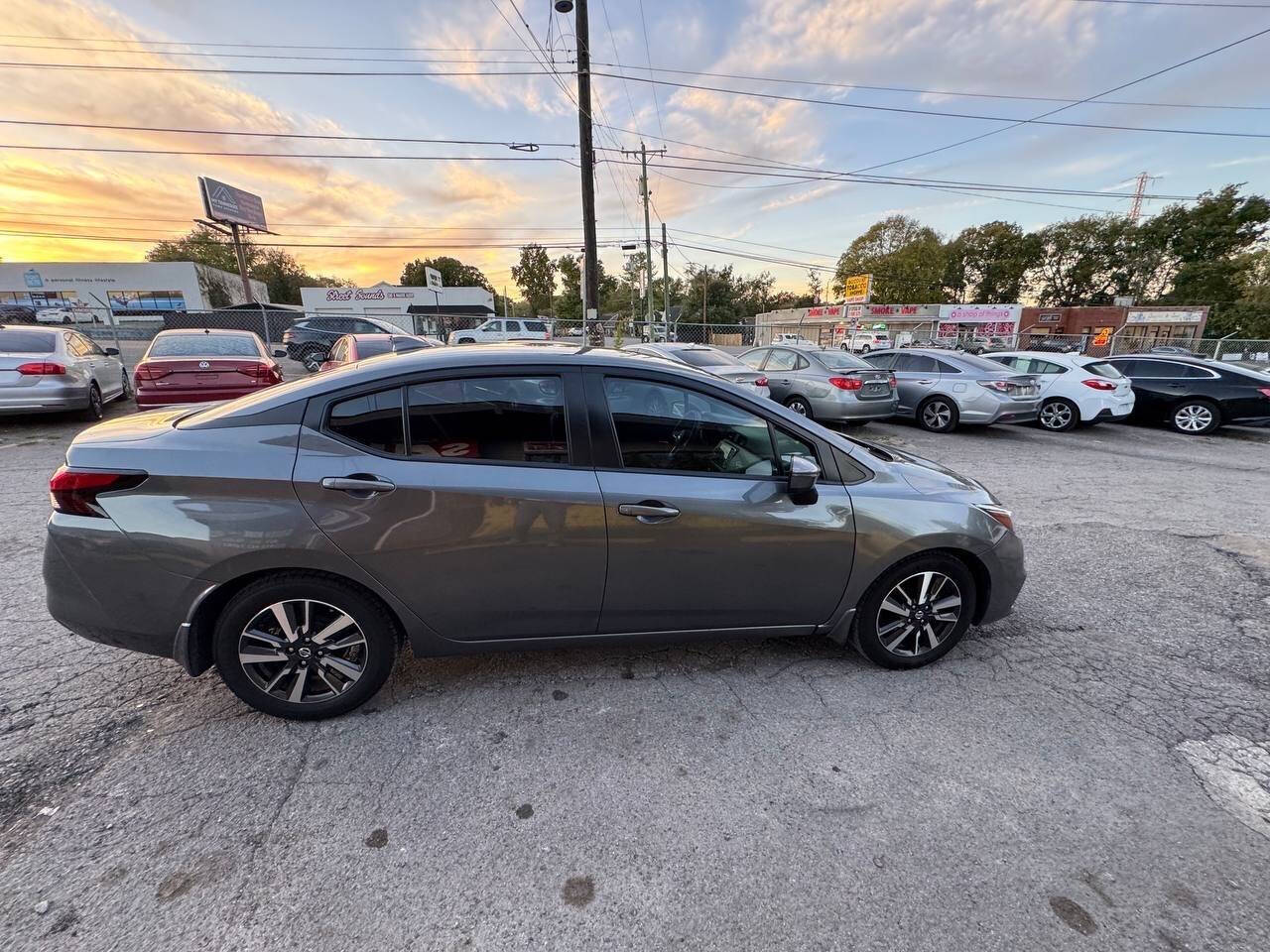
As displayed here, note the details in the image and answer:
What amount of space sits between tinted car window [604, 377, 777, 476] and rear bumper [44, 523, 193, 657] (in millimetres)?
1867

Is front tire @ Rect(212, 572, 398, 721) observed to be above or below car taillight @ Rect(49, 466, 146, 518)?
below

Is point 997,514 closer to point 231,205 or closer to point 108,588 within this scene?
point 108,588

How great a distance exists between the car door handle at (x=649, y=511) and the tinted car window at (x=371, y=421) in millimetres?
981

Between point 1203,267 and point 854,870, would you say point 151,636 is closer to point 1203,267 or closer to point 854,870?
point 854,870

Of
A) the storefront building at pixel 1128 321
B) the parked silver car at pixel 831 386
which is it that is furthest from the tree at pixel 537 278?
the parked silver car at pixel 831 386

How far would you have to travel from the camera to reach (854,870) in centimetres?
176

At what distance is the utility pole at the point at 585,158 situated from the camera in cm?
1405

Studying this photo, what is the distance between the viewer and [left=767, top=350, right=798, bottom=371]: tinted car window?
32.1 feet

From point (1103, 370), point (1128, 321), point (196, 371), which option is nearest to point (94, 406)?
point (196, 371)

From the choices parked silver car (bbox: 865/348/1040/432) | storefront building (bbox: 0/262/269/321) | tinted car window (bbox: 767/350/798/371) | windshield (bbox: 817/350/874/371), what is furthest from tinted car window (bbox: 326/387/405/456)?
storefront building (bbox: 0/262/269/321)

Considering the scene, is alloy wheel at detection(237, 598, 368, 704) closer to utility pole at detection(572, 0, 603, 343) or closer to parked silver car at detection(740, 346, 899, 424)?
parked silver car at detection(740, 346, 899, 424)

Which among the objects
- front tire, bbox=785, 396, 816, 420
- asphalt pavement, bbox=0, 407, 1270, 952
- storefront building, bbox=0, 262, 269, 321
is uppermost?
storefront building, bbox=0, 262, 269, 321

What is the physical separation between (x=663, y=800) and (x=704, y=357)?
927 cm

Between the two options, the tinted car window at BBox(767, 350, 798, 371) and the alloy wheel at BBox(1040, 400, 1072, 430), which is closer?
the tinted car window at BBox(767, 350, 798, 371)
